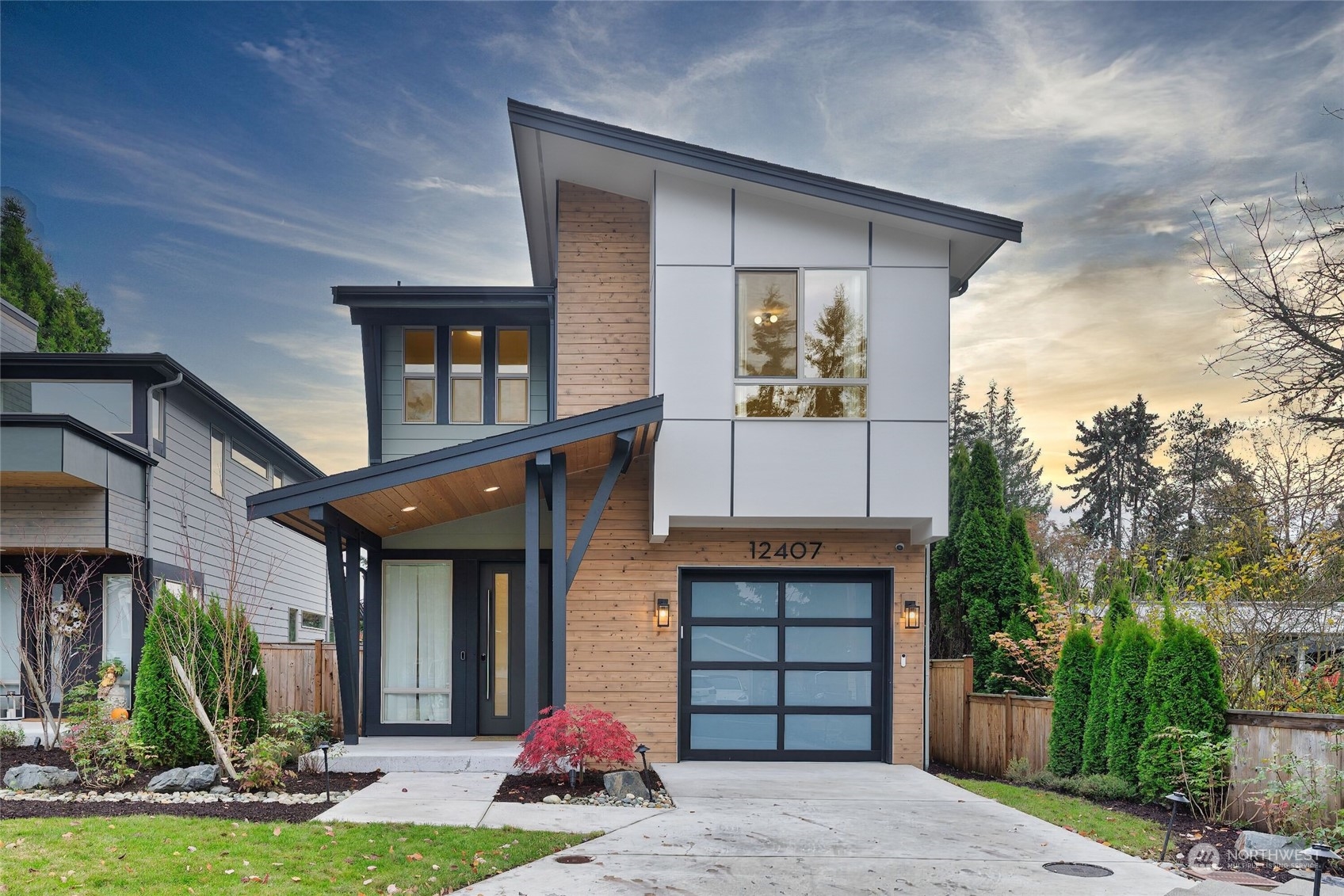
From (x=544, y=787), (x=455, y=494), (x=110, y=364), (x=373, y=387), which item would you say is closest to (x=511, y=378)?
(x=373, y=387)

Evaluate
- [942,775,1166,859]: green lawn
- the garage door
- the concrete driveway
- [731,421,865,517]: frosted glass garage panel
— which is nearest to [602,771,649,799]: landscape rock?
the concrete driveway

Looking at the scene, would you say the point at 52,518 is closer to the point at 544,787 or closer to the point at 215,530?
the point at 215,530

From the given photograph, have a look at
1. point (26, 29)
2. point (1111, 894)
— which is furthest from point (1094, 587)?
point (26, 29)

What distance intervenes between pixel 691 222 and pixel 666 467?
8.67 feet

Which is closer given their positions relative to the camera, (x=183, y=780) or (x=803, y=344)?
(x=183, y=780)

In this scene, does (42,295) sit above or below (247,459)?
above

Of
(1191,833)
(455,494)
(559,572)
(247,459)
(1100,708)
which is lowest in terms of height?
(1191,833)

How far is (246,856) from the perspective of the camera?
5785 mm

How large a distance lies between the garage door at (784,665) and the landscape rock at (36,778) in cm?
594

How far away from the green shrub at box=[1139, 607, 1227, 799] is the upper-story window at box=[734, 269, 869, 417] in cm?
361

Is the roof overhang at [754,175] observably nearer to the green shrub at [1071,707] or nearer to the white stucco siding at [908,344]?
the white stucco siding at [908,344]

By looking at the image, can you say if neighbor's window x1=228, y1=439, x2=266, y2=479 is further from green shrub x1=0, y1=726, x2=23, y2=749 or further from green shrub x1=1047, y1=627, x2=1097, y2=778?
green shrub x1=1047, y1=627, x2=1097, y2=778

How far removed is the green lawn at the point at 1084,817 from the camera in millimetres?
6855

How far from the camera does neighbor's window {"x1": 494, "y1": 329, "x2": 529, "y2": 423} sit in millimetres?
12367
